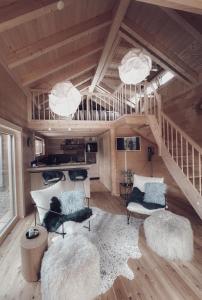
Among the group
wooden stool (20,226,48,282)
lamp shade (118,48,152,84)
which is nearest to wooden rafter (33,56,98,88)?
lamp shade (118,48,152,84)

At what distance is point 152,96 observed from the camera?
4996mm

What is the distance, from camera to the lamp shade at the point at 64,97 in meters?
2.66

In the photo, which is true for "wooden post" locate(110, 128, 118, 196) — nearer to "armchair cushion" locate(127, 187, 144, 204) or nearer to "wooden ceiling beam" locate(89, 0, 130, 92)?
"armchair cushion" locate(127, 187, 144, 204)

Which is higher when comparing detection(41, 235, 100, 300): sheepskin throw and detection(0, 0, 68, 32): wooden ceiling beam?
detection(0, 0, 68, 32): wooden ceiling beam

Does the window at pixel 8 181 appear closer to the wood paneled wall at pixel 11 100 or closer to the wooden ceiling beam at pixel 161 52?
the wood paneled wall at pixel 11 100

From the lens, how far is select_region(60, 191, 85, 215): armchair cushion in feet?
10.7

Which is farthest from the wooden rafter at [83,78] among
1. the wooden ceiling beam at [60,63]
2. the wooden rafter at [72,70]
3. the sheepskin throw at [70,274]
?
the sheepskin throw at [70,274]

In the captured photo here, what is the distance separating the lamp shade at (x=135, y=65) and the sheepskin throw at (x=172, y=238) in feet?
6.92

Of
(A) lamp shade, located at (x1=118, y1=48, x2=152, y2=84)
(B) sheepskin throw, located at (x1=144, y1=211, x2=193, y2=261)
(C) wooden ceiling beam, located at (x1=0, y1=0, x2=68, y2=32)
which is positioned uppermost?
(C) wooden ceiling beam, located at (x1=0, y1=0, x2=68, y2=32)

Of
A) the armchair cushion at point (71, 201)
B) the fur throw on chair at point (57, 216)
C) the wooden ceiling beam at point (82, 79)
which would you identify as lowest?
the fur throw on chair at point (57, 216)

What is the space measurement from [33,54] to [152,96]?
120 inches

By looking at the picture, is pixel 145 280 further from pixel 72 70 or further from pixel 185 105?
pixel 72 70

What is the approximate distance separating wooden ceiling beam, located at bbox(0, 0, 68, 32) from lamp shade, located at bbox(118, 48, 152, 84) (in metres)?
1.28

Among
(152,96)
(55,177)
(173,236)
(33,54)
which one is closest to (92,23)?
(33,54)
